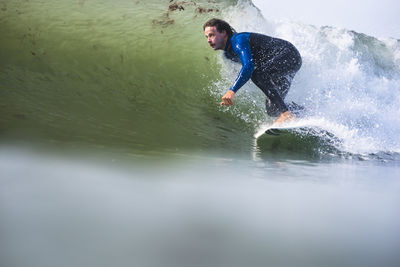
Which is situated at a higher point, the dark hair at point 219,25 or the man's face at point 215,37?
the dark hair at point 219,25

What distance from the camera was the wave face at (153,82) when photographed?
2.22 m

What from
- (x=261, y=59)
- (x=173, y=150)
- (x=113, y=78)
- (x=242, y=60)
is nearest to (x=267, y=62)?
(x=261, y=59)

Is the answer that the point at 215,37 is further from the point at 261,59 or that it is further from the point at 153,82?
the point at 153,82

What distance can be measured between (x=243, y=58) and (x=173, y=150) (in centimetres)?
78

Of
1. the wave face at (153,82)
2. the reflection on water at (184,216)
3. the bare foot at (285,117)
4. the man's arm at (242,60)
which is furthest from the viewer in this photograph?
the bare foot at (285,117)

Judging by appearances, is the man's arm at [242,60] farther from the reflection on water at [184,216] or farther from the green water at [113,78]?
the reflection on water at [184,216]

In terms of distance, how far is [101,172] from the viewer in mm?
1465

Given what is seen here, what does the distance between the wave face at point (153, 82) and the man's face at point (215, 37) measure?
0.53 meters

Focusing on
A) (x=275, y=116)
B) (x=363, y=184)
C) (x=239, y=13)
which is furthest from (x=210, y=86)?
(x=363, y=184)

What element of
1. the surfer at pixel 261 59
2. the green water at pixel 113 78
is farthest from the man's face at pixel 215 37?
the green water at pixel 113 78

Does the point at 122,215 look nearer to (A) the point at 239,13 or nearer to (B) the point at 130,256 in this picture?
(B) the point at 130,256

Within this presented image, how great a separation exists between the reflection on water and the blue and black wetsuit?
911mm

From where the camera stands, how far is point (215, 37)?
2451 millimetres

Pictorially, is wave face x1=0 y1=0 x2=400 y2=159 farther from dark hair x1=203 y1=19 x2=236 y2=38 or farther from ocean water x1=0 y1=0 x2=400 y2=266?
dark hair x1=203 y1=19 x2=236 y2=38
